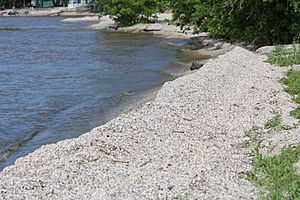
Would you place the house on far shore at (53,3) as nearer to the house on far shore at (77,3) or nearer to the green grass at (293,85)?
the house on far shore at (77,3)

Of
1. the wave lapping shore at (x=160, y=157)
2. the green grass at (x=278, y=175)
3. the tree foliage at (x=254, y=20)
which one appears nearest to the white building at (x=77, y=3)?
the tree foliage at (x=254, y=20)

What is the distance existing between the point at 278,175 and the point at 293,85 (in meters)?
6.34

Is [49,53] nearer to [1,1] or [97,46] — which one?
[97,46]

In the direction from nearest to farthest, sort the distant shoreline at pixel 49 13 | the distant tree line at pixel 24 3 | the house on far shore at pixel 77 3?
the distant shoreline at pixel 49 13 → the house on far shore at pixel 77 3 → the distant tree line at pixel 24 3

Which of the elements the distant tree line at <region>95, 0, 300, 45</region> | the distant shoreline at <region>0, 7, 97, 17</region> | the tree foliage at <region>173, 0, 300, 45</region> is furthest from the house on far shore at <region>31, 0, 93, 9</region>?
the tree foliage at <region>173, 0, 300, 45</region>

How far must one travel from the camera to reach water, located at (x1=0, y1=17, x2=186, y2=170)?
13.2m

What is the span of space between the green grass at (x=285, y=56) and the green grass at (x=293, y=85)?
6.25ft

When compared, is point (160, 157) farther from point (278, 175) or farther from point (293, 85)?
point (293, 85)

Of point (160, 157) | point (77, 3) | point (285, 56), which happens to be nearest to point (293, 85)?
point (285, 56)

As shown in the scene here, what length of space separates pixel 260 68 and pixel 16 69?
12.9 m

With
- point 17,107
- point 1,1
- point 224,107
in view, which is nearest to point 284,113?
point 224,107

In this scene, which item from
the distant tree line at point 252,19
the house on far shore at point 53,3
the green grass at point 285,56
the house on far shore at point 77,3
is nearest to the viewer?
the green grass at point 285,56

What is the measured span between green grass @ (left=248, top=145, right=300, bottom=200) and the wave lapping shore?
156 mm

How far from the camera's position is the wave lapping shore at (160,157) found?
6.74 meters
